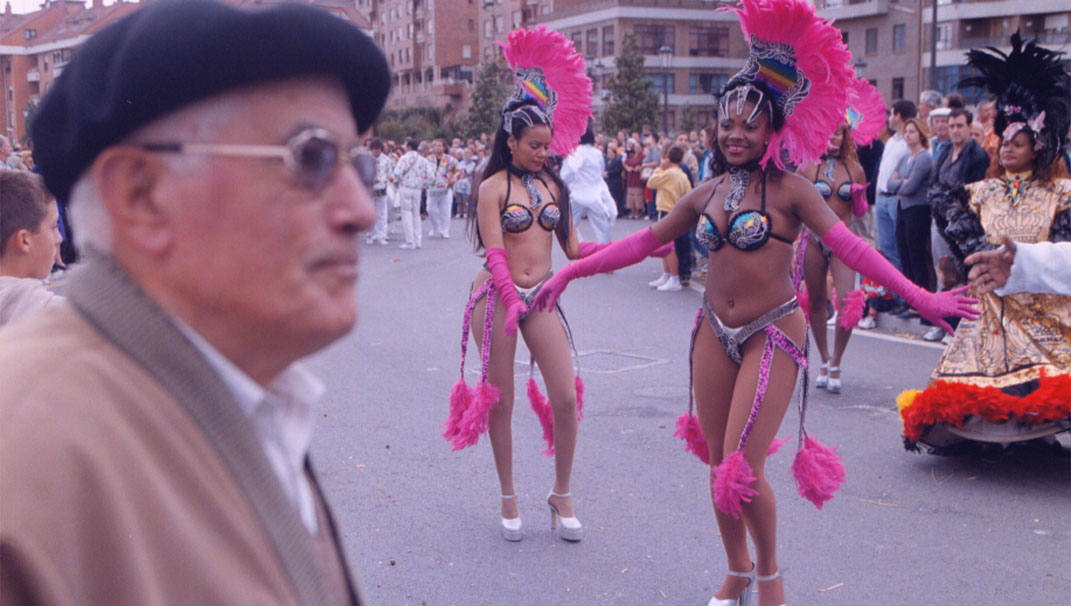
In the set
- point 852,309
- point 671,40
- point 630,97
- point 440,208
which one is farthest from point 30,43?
point 852,309

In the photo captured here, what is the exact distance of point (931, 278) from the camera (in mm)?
10695

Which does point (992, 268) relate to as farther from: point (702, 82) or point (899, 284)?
point (702, 82)

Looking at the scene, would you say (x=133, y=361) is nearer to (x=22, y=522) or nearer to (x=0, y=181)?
(x=22, y=522)

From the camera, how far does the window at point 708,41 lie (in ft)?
235

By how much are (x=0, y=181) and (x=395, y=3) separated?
98.8 metres

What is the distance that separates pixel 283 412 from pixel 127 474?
1.31ft

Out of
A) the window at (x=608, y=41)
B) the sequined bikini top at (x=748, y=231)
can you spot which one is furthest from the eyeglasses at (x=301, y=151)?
the window at (x=608, y=41)

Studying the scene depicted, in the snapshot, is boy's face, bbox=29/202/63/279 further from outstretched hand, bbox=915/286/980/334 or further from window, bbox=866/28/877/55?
window, bbox=866/28/877/55

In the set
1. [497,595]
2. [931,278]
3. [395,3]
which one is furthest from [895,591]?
[395,3]

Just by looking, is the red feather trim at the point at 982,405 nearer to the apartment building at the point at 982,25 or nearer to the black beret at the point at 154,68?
the black beret at the point at 154,68

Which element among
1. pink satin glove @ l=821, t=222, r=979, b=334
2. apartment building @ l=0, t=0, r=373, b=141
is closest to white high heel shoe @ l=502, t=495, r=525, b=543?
pink satin glove @ l=821, t=222, r=979, b=334

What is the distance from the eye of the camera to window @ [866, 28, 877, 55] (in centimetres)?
6256

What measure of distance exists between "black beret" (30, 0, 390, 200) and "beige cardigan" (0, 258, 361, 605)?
0.16m

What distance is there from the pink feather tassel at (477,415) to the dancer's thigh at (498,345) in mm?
80
